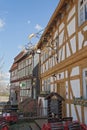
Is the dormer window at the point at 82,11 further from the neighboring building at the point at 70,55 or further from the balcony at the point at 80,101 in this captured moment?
the balcony at the point at 80,101

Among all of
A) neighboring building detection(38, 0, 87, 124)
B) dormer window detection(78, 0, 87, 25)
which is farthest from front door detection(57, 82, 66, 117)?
Answer: dormer window detection(78, 0, 87, 25)

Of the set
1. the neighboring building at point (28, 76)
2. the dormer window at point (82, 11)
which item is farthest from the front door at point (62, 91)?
the neighboring building at point (28, 76)

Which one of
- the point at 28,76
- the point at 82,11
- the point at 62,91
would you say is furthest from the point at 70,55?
the point at 28,76

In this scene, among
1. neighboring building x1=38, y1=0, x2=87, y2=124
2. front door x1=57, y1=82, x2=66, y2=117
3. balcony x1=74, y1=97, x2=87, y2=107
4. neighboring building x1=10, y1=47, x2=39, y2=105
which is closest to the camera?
balcony x1=74, y1=97, x2=87, y2=107

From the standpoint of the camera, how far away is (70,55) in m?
11.6

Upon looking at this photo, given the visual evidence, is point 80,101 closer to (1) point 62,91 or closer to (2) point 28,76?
(1) point 62,91

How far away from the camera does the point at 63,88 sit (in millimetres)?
13180

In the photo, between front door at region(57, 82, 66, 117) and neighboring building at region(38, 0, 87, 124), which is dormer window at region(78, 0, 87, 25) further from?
front door at region(57, 82, 66, 117)

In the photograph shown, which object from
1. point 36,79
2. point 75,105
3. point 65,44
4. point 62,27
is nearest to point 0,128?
point 75,105

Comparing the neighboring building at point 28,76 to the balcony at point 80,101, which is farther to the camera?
the neighboring building at point 28,76

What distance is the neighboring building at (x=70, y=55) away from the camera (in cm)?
995

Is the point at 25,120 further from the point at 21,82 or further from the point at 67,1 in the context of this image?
the point at 21,82

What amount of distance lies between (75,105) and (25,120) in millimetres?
4101

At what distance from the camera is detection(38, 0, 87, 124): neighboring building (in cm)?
995
